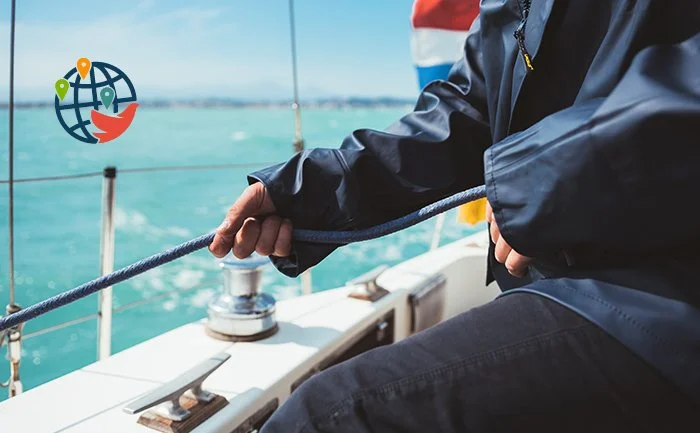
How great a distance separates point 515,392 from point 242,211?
399mm

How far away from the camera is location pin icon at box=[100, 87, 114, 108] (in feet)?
3.46

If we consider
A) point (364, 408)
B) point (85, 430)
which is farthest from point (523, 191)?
point (85, 430)

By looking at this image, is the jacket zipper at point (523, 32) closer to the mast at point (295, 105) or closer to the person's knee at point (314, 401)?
the person's knee at point (314, 401)

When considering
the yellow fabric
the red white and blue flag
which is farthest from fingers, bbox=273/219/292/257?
the red white and blue flag

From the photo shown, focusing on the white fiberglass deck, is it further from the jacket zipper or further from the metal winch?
the jacket zipper

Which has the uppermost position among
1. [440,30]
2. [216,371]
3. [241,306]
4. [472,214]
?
[440,30]

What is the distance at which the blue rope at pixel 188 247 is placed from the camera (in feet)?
2.57

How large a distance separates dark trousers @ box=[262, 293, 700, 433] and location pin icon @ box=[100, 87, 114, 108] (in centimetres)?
69

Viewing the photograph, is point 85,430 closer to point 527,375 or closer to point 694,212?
point 527,375

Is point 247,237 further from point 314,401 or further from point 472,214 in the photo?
point 472,214

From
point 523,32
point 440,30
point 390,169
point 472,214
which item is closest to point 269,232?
point 390,169

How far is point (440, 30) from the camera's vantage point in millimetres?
2691

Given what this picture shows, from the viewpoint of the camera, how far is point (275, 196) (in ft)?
2.60

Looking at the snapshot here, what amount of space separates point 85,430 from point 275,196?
487 mm
